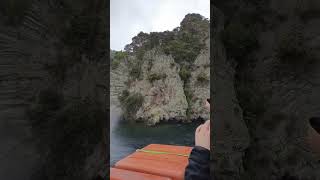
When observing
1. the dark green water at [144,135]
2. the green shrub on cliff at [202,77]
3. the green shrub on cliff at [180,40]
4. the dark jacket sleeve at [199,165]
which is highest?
the green shrub on cliff at [180,40]

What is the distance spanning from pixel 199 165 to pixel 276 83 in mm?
728

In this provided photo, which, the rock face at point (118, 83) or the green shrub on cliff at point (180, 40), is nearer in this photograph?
the green shrub on cliff at point (180, 40)

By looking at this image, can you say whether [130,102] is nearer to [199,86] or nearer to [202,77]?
[199,86]

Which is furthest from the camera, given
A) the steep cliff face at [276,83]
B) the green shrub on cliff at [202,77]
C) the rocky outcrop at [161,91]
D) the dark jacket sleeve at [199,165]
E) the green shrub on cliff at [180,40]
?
the green shrub on cliff at [180,40]

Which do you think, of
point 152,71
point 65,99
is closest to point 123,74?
point 152,71

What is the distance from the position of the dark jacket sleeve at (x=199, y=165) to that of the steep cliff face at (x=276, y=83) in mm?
493

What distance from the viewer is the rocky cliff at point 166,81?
711 inches

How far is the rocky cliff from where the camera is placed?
711 inches

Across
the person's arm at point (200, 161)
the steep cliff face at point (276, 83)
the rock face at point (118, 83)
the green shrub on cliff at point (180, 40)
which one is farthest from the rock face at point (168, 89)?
the steep cliff face at point (276, 83)

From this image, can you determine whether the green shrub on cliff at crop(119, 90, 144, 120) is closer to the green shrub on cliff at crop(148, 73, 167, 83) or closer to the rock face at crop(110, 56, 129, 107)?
the rock face at crop(110, 56, 129, 107)

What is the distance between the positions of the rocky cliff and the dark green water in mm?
663


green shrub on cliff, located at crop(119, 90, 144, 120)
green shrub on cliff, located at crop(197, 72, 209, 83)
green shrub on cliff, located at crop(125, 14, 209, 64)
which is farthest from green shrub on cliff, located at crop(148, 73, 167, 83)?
green shrub on cliff, located at crop(197, 72, 209, 83)

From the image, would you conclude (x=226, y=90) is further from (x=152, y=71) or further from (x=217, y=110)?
(x=152, y=71)

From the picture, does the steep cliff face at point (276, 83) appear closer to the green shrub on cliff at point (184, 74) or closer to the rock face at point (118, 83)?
the green shrub on cliff at point (184, 74)
